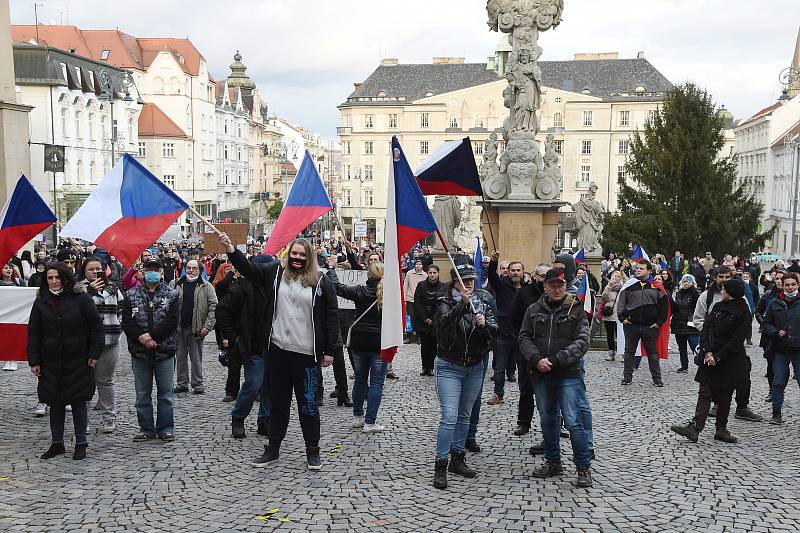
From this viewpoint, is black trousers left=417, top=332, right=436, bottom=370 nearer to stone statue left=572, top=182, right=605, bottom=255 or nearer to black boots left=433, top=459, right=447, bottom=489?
black boots left=433, top=459, right=447, bottom=489

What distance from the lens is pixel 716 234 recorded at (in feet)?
128

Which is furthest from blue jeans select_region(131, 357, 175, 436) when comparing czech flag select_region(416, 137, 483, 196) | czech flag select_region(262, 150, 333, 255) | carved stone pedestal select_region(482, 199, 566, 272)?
carved stone pedestal select_region(482, 199, 566, 272)

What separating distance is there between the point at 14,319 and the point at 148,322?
2.38m

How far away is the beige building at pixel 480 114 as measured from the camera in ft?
281

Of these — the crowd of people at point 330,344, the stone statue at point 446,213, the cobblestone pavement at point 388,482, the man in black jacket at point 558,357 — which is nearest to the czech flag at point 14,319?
the cobblestone pavement at point 388,482

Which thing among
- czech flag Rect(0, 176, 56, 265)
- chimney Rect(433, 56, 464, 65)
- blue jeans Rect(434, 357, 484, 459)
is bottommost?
blue jeans Rect(434, 357, 484, 459)

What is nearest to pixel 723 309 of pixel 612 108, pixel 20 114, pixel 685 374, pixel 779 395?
pixel 779 395

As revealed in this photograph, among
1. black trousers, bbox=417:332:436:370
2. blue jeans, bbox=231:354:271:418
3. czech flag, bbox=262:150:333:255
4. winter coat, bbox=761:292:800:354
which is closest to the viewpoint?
blue jeans, bbox=231:354:271:418

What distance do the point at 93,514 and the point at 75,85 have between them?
180 ft

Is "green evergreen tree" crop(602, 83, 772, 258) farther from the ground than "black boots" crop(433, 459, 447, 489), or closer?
farther from the ground

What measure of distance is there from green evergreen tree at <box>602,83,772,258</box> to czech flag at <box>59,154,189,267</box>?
3263 centimetres

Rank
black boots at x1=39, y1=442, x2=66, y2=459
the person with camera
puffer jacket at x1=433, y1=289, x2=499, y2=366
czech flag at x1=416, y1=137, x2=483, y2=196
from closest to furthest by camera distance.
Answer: puffer jacket at x1=433, y1=289, x2=499, y2=366
black boots at x1=39, y1=442, x2=66, y2=459
the person with camera
czech flag at x1=416, y1=137, x2=483, y2=196

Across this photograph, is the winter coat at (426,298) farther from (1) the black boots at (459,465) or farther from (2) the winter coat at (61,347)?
(2) the winter coat at (61,347)

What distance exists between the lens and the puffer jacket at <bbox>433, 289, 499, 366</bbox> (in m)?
7.44
